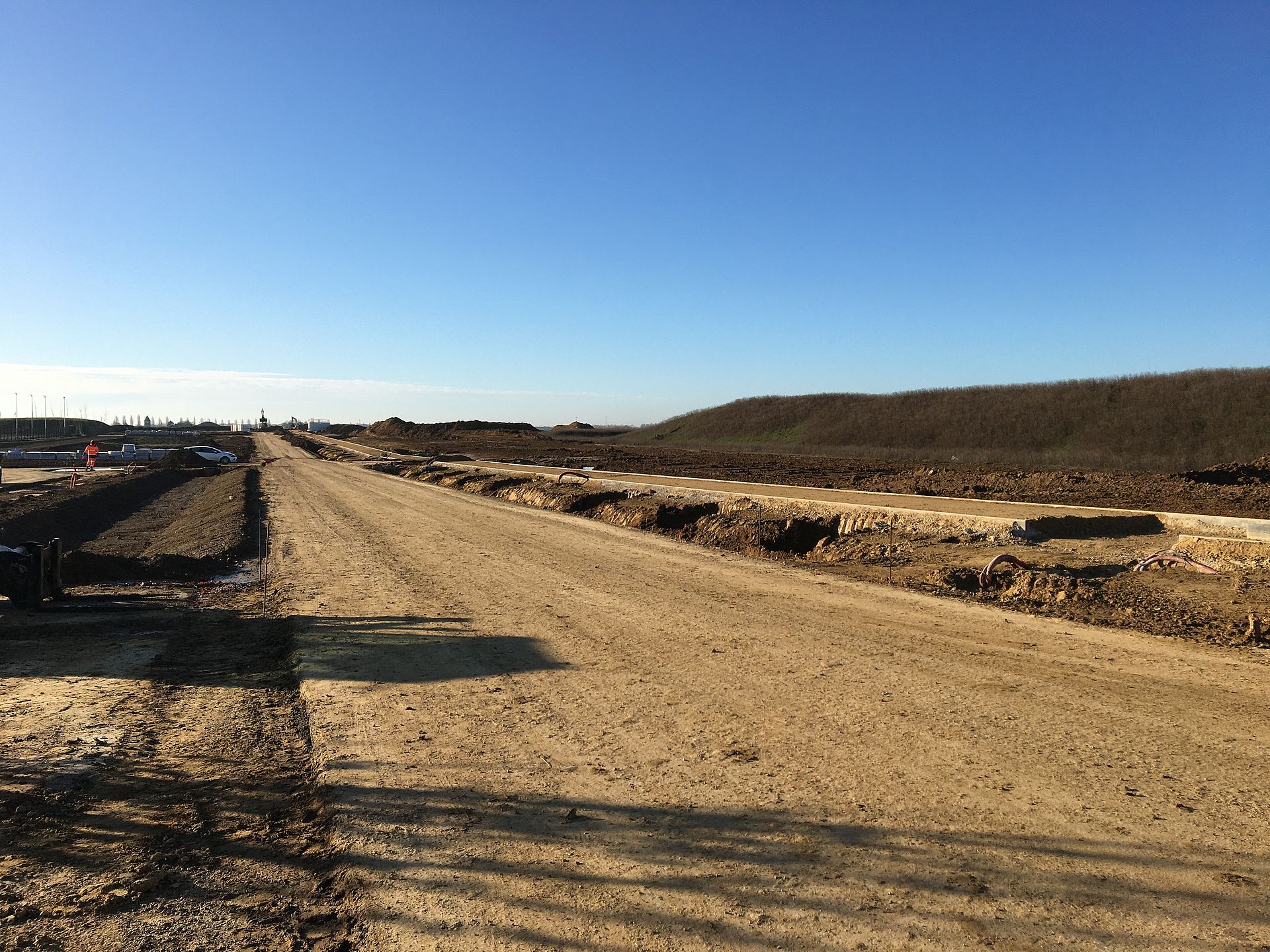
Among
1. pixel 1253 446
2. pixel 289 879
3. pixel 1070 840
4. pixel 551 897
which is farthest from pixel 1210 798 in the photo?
pixel 1253 446

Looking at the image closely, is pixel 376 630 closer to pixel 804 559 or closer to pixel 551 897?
pixel 551 897

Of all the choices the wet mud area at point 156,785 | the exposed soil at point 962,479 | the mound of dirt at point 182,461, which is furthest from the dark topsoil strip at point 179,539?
the exposed soil at point 962,479

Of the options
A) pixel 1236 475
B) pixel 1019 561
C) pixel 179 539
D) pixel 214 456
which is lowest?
pixel 179 539

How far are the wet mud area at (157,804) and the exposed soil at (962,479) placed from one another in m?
21.5

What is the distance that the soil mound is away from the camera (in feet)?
412

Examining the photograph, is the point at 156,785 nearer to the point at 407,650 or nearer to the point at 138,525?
the point at 407,650

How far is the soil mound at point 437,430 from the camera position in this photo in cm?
12556

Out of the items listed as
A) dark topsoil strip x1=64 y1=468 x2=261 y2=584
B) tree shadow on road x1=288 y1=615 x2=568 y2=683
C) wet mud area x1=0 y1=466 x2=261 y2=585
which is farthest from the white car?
tree shadow on road x1=288 y1=615 x2=568 y2=683

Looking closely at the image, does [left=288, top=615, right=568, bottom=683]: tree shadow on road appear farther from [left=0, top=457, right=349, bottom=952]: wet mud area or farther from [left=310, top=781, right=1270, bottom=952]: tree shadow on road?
[left=310, top=781, right=1270, bottom=952]: tree shadow on road

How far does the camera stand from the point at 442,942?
376cm

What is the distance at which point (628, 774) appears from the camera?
5.65 m

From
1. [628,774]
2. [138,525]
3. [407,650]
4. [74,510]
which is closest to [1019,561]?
[407,650]

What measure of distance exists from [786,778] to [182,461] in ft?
188

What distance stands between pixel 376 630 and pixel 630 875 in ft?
21.9
